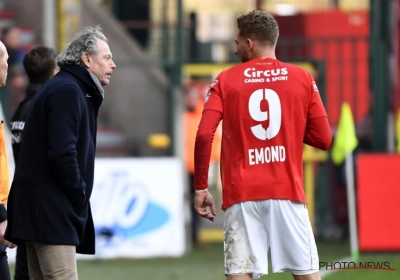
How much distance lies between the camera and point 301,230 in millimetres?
5758

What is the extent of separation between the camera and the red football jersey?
5727mm

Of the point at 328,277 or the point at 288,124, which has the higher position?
the point at 288,124

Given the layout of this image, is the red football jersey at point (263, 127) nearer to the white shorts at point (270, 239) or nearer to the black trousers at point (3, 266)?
the white shorts at point (270, 239)

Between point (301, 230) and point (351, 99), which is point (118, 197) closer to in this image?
point (351, 99)

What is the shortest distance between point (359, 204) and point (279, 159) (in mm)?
6779

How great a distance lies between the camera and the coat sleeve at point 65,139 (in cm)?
522

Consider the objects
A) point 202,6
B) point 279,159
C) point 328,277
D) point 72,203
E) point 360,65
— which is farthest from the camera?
point 202,6

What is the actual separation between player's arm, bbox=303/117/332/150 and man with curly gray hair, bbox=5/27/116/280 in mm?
1252

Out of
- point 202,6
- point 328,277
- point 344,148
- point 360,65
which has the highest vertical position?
point 202,6

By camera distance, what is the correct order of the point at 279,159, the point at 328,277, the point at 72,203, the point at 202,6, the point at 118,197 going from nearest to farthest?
the point at 72,203, the point at 279,159, the point at 328,277, the point at 118,197, the point at 202,6

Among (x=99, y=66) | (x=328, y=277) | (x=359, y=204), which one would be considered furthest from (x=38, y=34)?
(x=99, y=66)

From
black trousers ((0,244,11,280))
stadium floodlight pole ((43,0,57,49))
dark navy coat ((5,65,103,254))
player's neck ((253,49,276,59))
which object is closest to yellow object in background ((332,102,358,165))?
stadium floodlight pole ((43,0,57,49))

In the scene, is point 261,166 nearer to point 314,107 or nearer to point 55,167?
point 314,107

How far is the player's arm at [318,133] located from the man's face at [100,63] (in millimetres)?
1182
